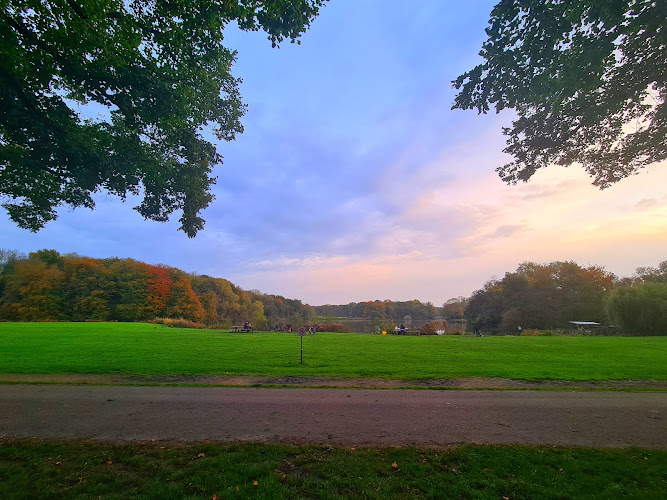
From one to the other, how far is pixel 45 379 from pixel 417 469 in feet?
37.2

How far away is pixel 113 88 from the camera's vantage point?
22.2ft

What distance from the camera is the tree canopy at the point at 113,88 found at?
5.77 metres

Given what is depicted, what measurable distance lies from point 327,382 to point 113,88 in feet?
29.8

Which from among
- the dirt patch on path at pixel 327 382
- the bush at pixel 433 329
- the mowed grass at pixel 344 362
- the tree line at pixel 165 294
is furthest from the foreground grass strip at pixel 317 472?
the tree line at pixel 165 294

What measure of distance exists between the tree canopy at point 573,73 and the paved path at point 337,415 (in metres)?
6.04

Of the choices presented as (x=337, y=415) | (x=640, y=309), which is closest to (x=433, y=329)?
(x=640, y=309)

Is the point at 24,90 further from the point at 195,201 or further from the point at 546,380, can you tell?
the point at 546,380

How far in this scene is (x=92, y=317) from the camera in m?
58.8

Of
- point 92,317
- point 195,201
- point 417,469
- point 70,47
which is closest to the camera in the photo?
point 417,469

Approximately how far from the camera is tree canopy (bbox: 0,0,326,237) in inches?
227

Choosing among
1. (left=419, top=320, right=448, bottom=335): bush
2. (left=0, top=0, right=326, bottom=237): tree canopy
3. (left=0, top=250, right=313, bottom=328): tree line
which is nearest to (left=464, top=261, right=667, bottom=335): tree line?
(left=419, top=320, right=448, bottom=335): bush

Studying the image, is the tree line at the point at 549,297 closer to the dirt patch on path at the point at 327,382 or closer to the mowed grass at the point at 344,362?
the mowed grass at the point at 344,362

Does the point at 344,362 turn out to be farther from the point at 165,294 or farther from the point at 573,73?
the point at 165,294

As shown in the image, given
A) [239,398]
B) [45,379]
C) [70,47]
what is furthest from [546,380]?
[45,379]
